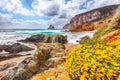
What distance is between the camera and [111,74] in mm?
5883

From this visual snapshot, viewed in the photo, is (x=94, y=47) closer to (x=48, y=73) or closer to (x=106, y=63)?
(x=106, y=63)

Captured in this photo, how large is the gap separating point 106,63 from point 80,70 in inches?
44.3

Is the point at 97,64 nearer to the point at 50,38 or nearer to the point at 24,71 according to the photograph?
the point at 24,71

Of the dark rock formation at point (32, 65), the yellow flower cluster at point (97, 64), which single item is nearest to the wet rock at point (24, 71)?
the dark rock formation at point (32, 65)

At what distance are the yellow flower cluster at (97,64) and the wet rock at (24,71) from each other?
3.89 meters

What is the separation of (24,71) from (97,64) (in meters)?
5.84

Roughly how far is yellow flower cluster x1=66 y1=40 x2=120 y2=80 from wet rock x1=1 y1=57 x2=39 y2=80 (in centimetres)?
389


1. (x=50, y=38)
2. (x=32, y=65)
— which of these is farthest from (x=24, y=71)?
(x=50, y=38)

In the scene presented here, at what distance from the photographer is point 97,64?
6.43m

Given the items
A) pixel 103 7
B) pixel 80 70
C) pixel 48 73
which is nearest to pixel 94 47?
pixel 80 70

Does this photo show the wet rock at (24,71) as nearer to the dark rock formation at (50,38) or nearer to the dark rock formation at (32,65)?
the dark rock formation at (32,65)

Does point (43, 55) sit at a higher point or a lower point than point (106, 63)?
lower

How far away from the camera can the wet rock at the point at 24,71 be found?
1105 cm

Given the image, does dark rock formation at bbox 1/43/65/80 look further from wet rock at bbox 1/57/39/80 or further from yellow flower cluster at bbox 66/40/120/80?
yellow flower cluster at bbox 66/40/120/80
